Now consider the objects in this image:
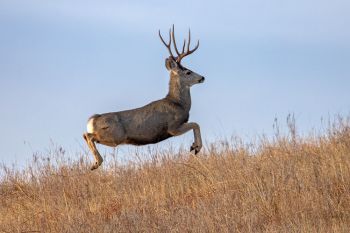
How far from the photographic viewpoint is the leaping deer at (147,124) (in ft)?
45.4

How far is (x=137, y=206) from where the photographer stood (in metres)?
10.9

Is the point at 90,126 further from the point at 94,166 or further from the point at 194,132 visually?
the point at 194,132

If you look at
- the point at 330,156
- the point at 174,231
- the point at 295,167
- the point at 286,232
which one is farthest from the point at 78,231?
the point at 330,156

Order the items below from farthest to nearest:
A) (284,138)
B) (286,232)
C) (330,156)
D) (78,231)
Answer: (284,138) < (330,156) < (78,231) < (286,232)

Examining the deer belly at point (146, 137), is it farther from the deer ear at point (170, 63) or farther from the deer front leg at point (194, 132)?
the deer ear at point (170, 63)

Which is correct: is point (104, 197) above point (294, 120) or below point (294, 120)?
below

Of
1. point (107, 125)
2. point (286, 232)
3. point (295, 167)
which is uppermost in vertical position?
point (107, 125)

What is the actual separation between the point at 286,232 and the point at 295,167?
283cm

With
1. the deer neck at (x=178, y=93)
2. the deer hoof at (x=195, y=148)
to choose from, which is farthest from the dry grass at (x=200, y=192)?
Result: the deer neck at (x=178, y=93)

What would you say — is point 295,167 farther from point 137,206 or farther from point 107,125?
point 107,125

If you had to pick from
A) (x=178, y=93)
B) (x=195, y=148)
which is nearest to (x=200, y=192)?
(x=195, y=148)

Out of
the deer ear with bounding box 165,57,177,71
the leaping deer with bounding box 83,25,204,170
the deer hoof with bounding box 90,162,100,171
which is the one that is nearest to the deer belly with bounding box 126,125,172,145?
the leaping deer with bounding box 83,25,204,170

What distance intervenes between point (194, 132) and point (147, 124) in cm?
82

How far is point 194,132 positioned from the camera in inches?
547
